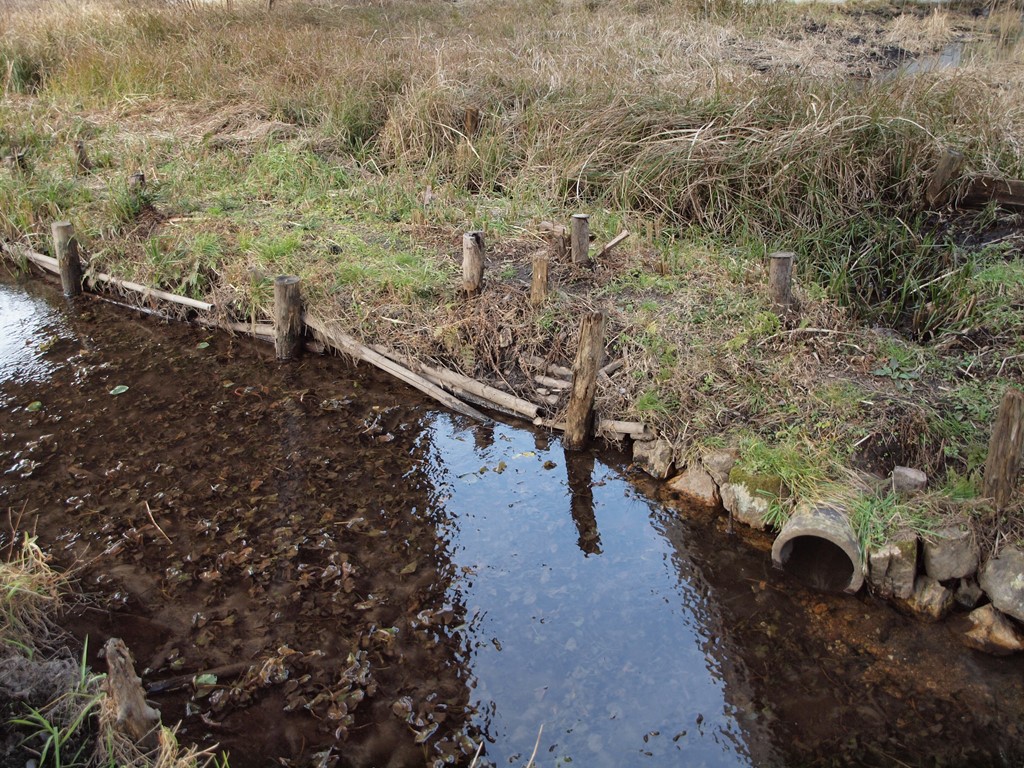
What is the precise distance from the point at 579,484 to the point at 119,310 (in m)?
5.52

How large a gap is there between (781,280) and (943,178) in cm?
264

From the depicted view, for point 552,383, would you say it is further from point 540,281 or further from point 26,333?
point 26,333

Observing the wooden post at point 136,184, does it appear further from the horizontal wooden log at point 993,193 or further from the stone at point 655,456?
the horizontal wooden log at point 993,193

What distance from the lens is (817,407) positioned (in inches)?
213

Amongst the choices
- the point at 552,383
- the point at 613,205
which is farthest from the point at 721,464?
the point at 613,205

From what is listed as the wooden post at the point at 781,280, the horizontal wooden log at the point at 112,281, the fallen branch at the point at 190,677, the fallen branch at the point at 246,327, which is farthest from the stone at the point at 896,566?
the horizontal wooden log at the point at 112,281

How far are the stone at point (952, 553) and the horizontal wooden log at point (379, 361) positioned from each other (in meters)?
3.28

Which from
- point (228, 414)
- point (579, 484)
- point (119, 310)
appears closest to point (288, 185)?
point (119, 310)

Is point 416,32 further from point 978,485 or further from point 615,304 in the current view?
point 978,485

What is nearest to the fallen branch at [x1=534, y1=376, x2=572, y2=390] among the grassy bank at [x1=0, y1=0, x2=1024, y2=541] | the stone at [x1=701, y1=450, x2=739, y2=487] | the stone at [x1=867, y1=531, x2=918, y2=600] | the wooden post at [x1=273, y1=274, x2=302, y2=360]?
the grassy bank at [x1=0, y1=0, x2=1024, y2=541]

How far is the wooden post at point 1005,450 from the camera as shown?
4098 mm

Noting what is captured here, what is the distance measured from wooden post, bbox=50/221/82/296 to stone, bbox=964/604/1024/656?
8.55 metres

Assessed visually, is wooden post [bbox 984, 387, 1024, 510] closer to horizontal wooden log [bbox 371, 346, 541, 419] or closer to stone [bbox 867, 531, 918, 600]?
stone [bbox 867, 531, 918, 600]

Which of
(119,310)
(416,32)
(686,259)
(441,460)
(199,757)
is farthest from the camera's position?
(416,32)
